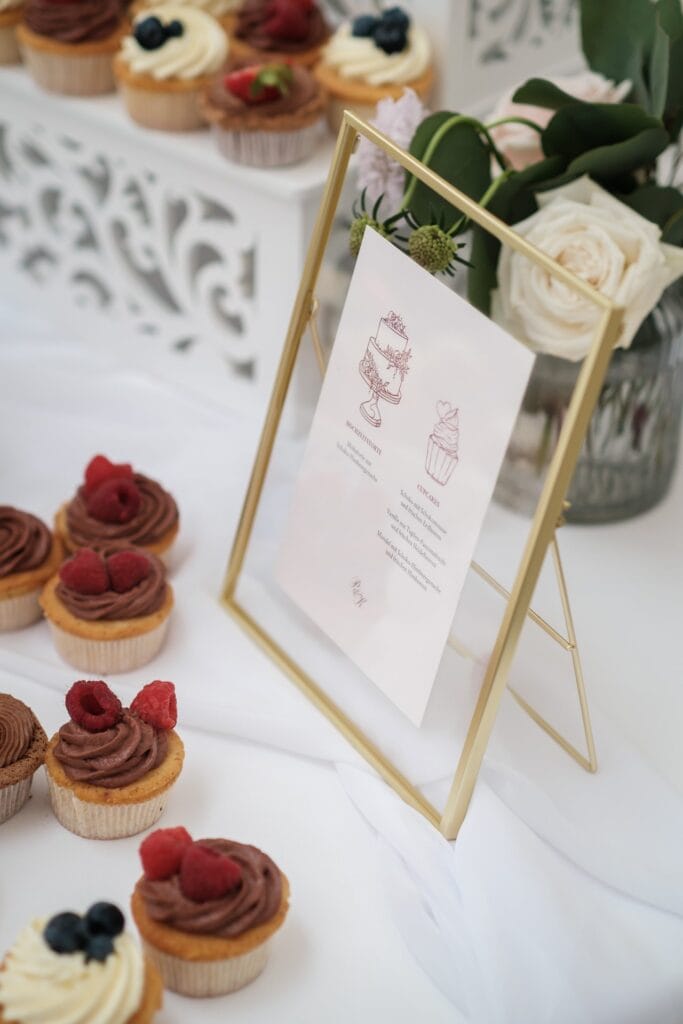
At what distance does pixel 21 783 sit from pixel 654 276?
64 cm

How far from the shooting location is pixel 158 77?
138 cm

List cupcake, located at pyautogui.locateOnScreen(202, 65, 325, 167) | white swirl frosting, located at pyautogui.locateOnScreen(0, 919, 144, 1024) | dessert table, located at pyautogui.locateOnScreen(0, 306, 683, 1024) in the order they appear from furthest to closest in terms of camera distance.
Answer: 1. cupcake, located at pyautogui.locateOnScreen(202, 65, 325, 167)
2. dessert table, located at pyautogui.locateOnScreen(0, 306, 683, 1024)
3. white swirl frosting, located at pyautogui.locateOnScreen(0, 919, 144, 1024)

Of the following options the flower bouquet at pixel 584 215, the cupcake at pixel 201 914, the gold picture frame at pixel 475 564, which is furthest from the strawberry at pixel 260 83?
the cupcake at pixel 201 914

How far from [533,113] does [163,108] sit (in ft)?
1.38

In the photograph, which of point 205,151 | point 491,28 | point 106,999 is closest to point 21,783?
point 106,999

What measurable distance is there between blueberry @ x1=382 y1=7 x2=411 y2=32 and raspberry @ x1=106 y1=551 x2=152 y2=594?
647mm

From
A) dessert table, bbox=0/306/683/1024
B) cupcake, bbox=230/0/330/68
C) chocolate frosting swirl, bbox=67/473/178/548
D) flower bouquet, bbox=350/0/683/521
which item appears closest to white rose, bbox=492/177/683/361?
flower bouquet, bbox=350/0/683/521

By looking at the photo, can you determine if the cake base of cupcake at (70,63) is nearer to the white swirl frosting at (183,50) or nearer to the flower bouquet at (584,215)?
the white swirl frosting at (183,50)

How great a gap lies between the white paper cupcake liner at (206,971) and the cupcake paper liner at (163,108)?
35.8 inches

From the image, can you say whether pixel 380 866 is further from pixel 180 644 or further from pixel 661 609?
pixel 661 609

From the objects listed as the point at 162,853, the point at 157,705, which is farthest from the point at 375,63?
the point at 162,853

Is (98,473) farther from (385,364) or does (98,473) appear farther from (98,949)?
(98,949)

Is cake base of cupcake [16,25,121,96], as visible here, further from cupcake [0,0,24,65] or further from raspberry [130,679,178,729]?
raspberry [130,679,178,729]

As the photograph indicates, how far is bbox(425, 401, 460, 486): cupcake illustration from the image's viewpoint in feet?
2.95
